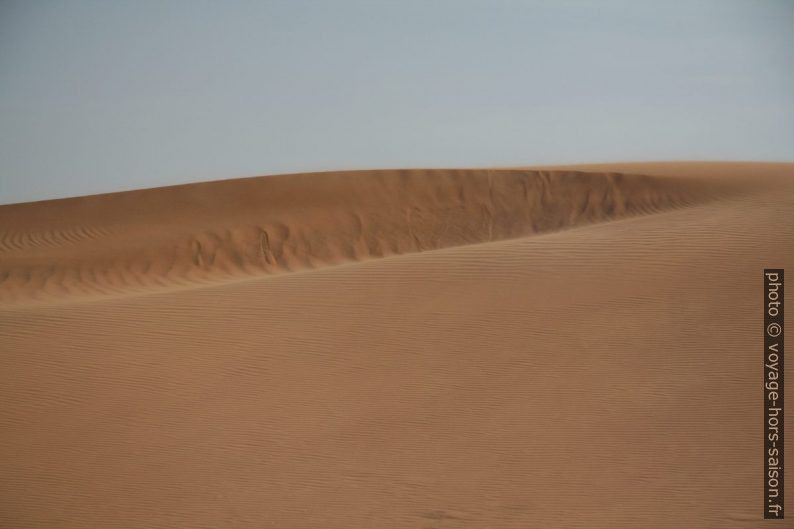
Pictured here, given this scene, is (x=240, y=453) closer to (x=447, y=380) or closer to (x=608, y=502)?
(x=447, y=380)

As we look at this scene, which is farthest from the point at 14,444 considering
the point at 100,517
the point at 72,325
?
the point at 72,325

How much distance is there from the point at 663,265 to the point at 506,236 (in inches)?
191

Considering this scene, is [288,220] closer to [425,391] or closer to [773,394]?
[425,391]

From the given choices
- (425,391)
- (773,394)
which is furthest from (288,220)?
(773,394)

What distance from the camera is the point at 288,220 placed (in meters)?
12.3

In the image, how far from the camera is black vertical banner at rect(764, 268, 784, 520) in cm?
426

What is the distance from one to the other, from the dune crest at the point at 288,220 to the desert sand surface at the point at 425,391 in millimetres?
2142

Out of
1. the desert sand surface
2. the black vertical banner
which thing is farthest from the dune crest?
the black vertical banner

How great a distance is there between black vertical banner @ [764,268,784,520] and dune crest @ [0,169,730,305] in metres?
4.72

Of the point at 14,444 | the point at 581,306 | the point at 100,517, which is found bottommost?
the point at 100,517

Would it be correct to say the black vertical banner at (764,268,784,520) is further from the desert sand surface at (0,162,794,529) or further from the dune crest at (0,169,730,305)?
the dune crest at (0,169,730,305)

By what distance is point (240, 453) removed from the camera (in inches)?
191

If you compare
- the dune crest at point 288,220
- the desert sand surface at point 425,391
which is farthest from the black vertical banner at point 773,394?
the dune crest at point 288,220

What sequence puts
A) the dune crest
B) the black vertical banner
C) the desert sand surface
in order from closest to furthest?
the black vertical banner
the desert sand surface
the dune crest
